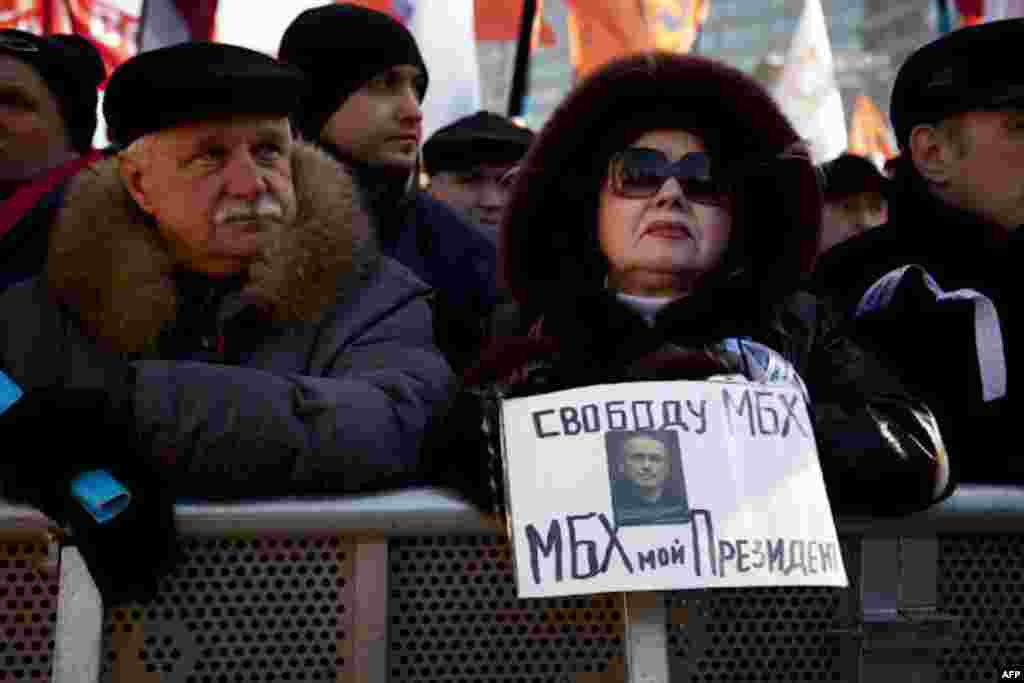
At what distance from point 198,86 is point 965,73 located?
1725mm

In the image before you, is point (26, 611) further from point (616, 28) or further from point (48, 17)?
point (616, 28)

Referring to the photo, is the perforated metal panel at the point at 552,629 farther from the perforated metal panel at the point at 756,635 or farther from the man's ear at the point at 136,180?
the man's ear at the point at 136,180

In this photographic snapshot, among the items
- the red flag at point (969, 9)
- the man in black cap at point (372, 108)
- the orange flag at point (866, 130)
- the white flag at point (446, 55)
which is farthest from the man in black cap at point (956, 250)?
the orange flag at point (866, 130)

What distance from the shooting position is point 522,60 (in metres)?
7.15

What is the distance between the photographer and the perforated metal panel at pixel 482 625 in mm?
2148

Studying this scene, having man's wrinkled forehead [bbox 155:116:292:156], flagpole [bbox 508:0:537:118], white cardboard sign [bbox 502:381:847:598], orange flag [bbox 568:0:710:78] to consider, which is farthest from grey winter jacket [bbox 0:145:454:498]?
orange flag [bbox 568:0:710:78]

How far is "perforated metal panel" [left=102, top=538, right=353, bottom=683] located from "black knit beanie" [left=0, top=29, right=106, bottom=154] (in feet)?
8.59

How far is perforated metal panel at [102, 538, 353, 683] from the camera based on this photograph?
2111 millimetres

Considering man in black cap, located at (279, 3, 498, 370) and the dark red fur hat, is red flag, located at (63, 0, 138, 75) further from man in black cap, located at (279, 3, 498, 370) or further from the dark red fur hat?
the dark red fur hat

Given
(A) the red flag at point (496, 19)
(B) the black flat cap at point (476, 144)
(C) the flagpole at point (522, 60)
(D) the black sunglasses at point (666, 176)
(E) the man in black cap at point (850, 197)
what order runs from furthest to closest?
(A) the red flag at point (496, 19) → (C) the flagpole at point (522, 60) → (E) the man in black cap at point (850, 197) → (B) the black flat cap at point (476, 144) → (D) the black sunglasses at point (666, 176)

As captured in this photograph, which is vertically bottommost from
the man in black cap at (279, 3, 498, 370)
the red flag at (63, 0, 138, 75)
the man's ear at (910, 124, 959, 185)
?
the man's ear at (910, 124, 959, 185)

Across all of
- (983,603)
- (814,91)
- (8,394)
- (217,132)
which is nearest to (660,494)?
(983,603)

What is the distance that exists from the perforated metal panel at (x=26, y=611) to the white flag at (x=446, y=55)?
13.5ft

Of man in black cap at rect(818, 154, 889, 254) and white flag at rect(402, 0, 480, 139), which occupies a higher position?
white flag at rect(402, 0, 480, 139)
